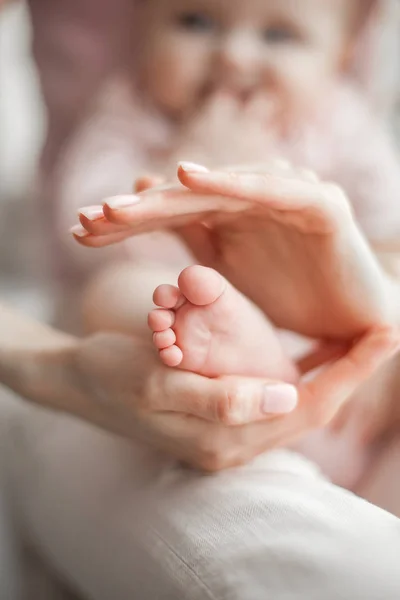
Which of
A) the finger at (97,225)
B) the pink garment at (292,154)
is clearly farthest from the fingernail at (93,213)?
the pink garment at (292,154)

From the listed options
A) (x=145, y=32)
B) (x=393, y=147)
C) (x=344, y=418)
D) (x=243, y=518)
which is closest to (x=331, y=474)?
(x=344, y=418)

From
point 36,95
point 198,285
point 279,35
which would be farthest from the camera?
point 36,95

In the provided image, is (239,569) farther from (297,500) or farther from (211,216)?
(211,216)

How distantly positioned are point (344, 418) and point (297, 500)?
0.15 m

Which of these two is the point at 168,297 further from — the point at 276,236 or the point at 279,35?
the point at 279,35

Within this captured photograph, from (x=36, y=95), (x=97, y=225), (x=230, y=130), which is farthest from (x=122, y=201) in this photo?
(x=36, y=95)

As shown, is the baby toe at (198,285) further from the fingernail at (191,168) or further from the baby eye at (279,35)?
the baby eye at (279,35)

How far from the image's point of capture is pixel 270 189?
0.34 m

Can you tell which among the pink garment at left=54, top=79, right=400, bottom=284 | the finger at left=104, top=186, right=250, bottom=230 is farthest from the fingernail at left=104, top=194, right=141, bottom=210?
the pink garment at left=54, top=79, right=400, bottom=284

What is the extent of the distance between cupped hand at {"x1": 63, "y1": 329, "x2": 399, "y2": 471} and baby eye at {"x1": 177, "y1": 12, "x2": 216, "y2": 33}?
35 cm

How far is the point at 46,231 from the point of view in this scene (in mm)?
696

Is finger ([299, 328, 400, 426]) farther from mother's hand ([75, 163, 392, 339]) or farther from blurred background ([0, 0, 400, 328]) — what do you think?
blurred background ([0, 0, 400, 328])

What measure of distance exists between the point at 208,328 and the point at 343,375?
9cm

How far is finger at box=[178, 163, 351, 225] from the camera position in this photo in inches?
12.9
